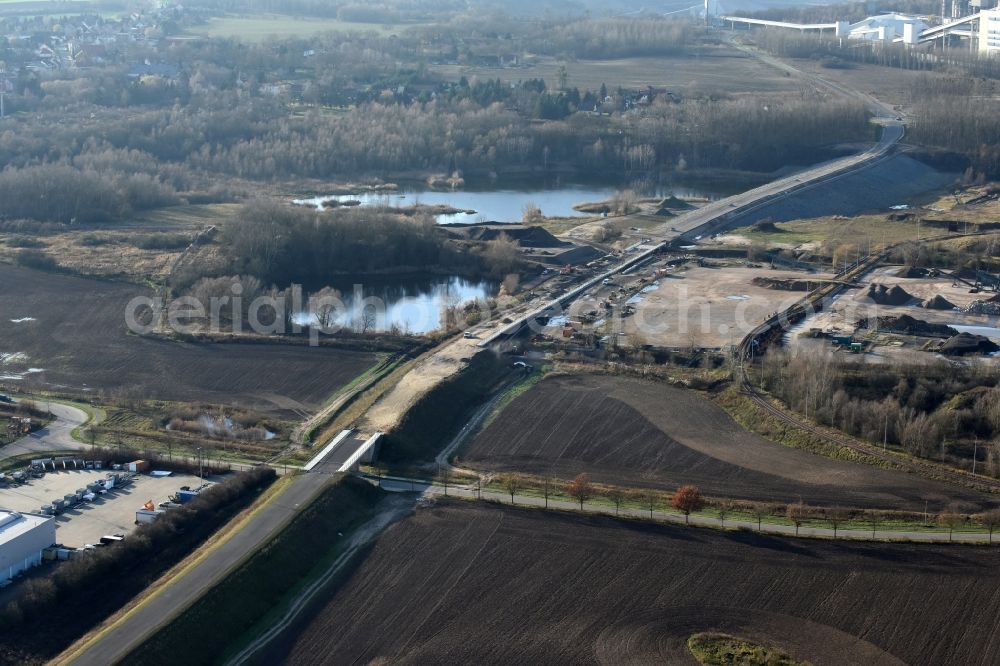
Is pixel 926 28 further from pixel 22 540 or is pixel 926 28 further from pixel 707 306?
pixel 22 540

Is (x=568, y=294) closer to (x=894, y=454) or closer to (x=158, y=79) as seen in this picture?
(x=894, y=454)

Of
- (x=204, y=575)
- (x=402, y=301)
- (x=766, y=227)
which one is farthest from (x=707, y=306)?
(x=204, y=575)

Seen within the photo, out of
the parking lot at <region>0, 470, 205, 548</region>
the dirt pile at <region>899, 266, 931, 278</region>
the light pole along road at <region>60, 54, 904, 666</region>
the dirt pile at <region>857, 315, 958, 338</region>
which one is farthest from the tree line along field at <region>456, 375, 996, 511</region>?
the dirt pile at <region>899, 266, 931, 278</region>

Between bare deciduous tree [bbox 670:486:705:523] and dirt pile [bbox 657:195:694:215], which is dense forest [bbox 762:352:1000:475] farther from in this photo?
dirt pile [bbox 657:195:694:215]

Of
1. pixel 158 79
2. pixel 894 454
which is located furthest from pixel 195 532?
pixel 158 79

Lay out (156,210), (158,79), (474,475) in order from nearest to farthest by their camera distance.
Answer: (474,475), (156,210), (158,79)

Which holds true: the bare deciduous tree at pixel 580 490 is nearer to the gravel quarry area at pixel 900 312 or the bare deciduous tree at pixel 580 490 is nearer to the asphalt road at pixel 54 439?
the asphalt road at pixel 54 439
